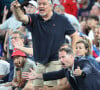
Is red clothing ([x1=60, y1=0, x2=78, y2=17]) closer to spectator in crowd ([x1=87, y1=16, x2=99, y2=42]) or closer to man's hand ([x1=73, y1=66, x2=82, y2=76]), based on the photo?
spectator in crowd ([x1=87, y1=16, x2=99, y2=42])

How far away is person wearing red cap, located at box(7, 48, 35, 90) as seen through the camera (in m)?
8.58

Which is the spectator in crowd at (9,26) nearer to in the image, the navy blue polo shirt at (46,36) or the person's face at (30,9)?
the person's face at (30,9)

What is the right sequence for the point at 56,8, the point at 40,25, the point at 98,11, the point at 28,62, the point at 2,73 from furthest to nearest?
the point at 98,11 < the point at 56,8 < the point at 2,73 < the point at 28,62 < the point at 40,25

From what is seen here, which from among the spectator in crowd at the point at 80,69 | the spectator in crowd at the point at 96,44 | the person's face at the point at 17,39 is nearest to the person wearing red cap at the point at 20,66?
→ the person's face at the point at 17,39

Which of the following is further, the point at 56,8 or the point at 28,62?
the point at 56,8

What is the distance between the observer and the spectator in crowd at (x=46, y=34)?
25.5 feet

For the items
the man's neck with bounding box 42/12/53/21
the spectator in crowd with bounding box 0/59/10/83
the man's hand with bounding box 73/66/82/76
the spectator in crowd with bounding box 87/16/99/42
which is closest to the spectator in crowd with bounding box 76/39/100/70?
the man's neck with bounding box 42/12/53/21

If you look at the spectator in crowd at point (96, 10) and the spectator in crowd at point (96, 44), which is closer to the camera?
the spectator in crowd at point (96, 44)

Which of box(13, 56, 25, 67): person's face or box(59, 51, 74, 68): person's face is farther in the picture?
box(13, 56, 25, 67): person's face

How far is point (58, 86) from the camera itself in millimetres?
8156

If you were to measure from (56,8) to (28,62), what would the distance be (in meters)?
3.04

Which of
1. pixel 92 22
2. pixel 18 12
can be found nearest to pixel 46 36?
pixel 18 12

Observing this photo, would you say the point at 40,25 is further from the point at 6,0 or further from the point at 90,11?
the point at 90,11

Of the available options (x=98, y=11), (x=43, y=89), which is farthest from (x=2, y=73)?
(x=98, y=11)
